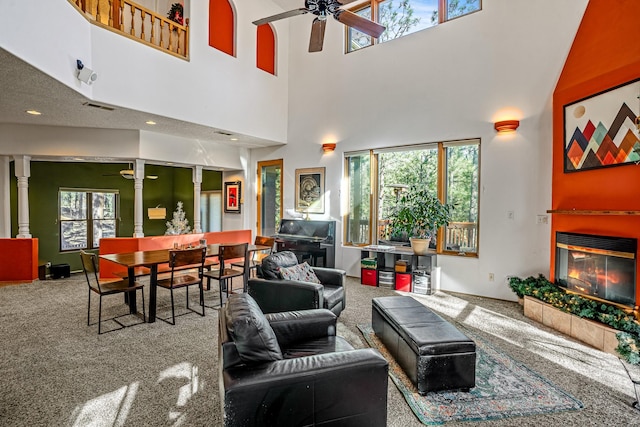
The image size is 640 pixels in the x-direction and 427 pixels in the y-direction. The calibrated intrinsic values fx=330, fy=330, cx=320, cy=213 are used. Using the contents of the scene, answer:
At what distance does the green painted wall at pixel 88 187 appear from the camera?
7867 mm

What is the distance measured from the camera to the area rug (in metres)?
2.18

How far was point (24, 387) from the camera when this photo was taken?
248 centimetres

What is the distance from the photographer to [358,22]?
3.57 m

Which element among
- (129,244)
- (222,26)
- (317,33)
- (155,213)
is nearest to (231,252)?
(129,244)

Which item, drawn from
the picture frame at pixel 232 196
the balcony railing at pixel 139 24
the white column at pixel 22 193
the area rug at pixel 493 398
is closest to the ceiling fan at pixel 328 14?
the balcony railing at pixel 139 24

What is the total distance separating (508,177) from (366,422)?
14.0 ft

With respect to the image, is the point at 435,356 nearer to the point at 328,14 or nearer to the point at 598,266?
the point at 598,266

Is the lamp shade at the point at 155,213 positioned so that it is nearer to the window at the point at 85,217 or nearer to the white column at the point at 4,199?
the window at the point at 85,217

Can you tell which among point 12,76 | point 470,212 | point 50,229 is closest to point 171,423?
point 12,76

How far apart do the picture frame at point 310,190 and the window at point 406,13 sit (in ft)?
8.28

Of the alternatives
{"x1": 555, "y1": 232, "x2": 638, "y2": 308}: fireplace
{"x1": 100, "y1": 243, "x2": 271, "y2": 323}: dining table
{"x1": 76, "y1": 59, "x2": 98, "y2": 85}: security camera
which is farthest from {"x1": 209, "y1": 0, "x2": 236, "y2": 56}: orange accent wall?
{"x1": 555, "y1": 232, "x2": 638, "y2": 308}: fireplace

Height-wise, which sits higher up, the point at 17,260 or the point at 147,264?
the point at 147,264

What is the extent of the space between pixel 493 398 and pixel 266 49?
7001 mm

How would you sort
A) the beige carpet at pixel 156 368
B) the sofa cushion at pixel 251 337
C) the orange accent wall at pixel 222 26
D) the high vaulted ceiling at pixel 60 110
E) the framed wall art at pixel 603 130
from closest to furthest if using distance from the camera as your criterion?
the sofa cushion at pixel 251 337 → the beige carpet at pixel 156 368 → the framed wall art at pixel 603 130 → the high vaulted ceiling at pixel 60 110 → the orange accent wall at pixel 222 26
